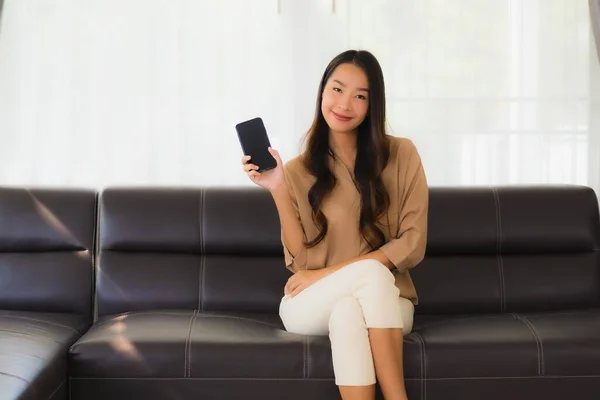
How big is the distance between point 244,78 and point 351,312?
1366 mm

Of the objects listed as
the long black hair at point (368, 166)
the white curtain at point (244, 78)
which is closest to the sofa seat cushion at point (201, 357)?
the long black hair at point (368, 166)

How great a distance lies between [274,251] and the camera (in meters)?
2.86

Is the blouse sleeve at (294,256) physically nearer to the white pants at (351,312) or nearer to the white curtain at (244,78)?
the white pants at (351,312)

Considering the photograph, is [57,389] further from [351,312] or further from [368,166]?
[368,166]

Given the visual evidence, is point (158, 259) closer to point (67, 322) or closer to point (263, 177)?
point (67, 322)

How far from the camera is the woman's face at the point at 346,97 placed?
247 cm

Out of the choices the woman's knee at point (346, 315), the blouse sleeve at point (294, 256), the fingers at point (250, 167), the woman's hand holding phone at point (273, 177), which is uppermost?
the fingers at point (250, 167)

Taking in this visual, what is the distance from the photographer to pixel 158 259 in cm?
285

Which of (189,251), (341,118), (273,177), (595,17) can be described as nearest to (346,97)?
(341,118)

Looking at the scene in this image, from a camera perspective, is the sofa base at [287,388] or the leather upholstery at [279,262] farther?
the leather upholstery at [279,262]

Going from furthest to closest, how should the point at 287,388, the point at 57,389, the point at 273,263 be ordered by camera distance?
the point at 273,263 < the point at 287,388 < the point at 57,389

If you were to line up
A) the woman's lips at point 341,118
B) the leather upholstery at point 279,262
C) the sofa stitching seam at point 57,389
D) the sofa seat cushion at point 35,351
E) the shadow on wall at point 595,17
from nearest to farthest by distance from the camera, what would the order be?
1. the sofa seat cushion at point 35,351
2. the sofa stitching seam at point 57,389
3. the woman's lips at point 341,118
4. the leather upholstery at point 279,262
5. the shadow on wall at point 595,17

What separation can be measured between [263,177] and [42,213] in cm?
94

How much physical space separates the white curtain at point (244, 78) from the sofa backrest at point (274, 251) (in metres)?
0.36
